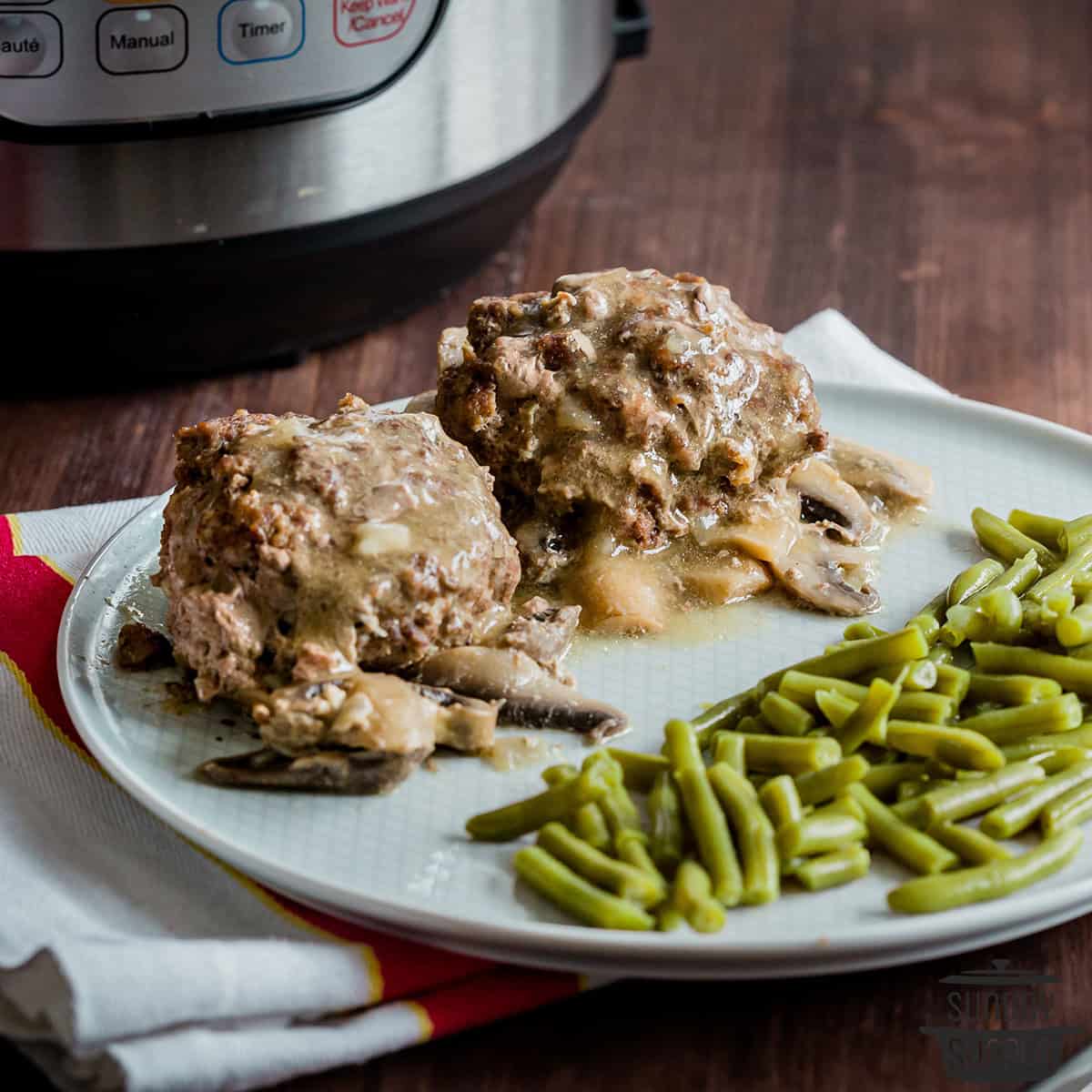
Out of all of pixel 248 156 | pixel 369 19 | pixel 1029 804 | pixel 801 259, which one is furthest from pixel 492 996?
pixel 801 259

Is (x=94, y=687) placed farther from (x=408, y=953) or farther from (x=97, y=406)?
(x=97, y=406)

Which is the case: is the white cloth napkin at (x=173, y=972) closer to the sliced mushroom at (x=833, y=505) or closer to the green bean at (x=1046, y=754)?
the green bean at (x=1046, y=754)

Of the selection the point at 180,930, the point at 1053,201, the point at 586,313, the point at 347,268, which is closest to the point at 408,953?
the point at 180,930

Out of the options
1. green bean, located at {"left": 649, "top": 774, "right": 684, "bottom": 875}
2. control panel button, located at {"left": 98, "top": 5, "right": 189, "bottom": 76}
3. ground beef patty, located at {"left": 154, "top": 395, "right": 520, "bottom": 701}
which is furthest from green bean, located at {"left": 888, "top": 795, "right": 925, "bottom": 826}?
control panel button, located at {"left": 98, "top": 5, "right": 189, "bottom": 76}

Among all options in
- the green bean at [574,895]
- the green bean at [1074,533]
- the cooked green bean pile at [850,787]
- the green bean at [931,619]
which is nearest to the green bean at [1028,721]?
the cooked green bean pile at [850,787]

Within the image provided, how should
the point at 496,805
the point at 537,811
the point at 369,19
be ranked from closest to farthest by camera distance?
1. the point at 537,811
2. the point at 496,805
3. the point at 369,19

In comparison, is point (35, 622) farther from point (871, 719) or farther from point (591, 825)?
point (871, 719)
